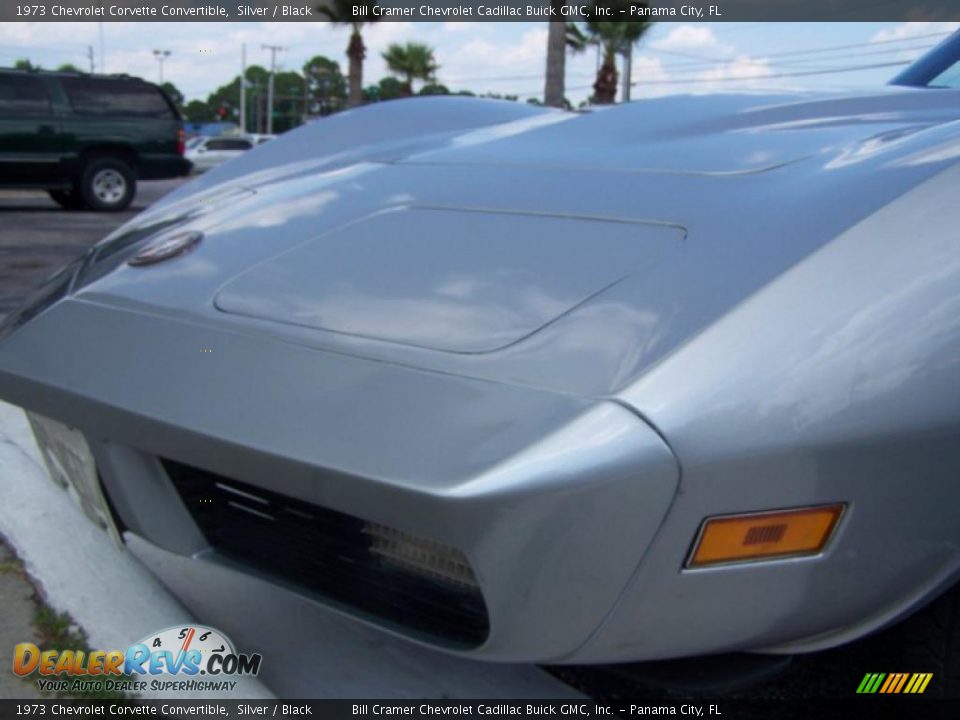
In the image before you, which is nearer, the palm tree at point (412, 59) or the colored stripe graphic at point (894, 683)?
the colored stripe graphic at point (894, 683)

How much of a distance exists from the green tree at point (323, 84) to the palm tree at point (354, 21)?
2051 inches

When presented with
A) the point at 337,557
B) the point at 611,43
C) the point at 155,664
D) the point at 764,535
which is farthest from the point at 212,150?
the point at 764,535

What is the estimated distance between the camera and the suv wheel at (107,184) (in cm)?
1265

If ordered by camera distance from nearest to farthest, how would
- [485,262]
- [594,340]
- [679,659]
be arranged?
[594,340], [679,659], [485,262]

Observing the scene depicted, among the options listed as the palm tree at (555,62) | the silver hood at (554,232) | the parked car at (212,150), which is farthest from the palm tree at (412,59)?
the silver hood at (554,232)

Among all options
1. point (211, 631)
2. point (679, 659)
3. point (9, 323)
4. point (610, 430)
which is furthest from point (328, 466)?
point (9, 323)

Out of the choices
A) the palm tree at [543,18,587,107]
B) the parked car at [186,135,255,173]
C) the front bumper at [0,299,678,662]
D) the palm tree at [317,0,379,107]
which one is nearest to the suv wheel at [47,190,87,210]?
the palm tree at [543,18,587,107]

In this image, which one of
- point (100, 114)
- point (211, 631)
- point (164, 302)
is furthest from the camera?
point (100, 114)

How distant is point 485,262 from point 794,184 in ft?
1.66

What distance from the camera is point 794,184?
5.54 ft

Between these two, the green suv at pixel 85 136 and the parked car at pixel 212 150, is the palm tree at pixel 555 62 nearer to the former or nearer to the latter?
the green suv at pixel 85 136

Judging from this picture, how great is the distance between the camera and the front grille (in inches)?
60.6

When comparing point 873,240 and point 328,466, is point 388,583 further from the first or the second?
point 873,240

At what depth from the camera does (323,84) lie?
8288 centimetres
